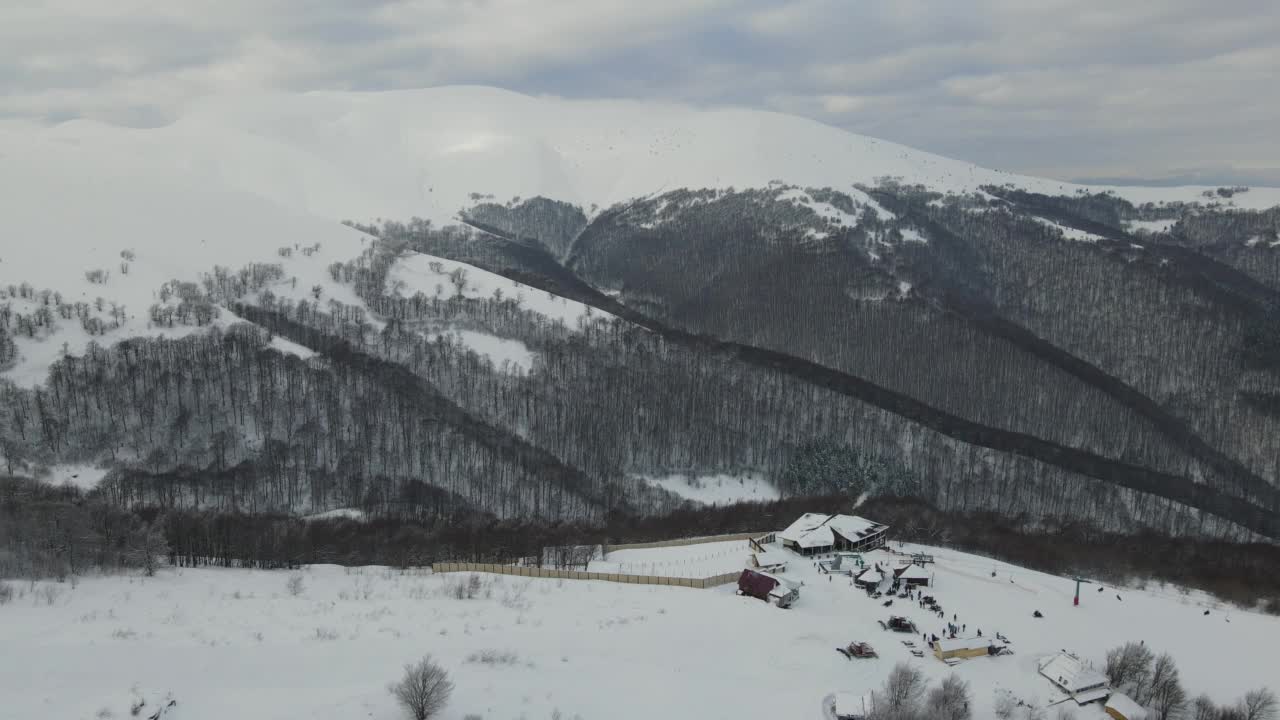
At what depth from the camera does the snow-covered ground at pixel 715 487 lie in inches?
4575

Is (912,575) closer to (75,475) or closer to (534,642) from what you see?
(534,642)

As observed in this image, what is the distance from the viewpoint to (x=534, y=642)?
4719 centimetres

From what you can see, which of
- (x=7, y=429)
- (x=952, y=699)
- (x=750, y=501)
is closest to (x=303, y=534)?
(x=7, y=429)

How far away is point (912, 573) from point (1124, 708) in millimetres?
20715

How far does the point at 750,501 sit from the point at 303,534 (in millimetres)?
61926

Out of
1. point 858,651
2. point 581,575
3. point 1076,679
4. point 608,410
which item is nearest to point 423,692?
point 858,651

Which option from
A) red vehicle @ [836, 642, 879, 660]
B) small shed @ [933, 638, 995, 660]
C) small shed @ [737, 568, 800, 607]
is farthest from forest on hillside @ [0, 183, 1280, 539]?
small shed @ [933, 638, 995, 660]

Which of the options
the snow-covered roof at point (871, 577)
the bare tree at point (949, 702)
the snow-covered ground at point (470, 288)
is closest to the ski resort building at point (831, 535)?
the snow-covered roof at point (871, 577)

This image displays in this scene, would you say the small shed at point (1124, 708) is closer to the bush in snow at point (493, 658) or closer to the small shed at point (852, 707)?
the small shed at point (852, 707)

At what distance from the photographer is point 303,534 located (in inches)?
3482

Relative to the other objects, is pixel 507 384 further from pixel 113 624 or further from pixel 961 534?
pixel 113 624

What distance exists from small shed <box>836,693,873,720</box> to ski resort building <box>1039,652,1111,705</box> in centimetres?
1416

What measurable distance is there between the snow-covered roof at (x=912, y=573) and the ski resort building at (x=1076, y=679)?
1480 centimetres

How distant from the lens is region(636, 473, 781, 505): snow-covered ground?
4575 inches
